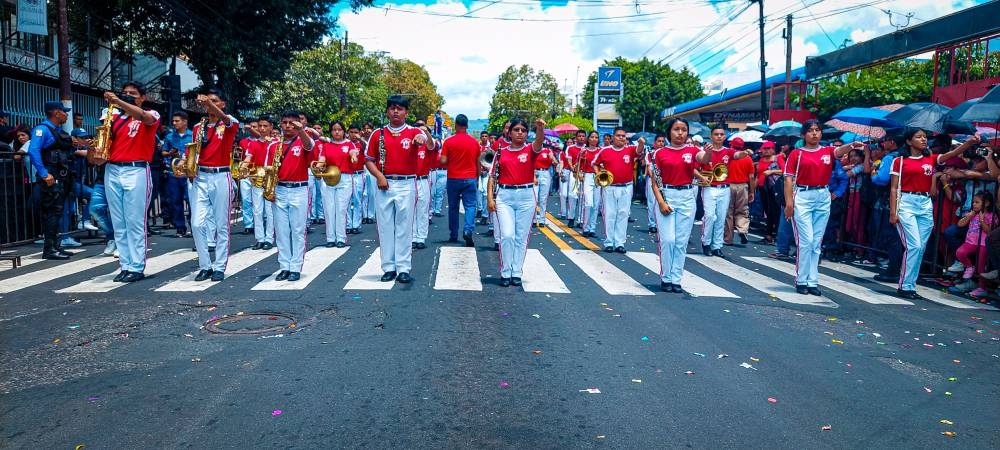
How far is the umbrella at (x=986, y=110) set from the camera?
9773 mm

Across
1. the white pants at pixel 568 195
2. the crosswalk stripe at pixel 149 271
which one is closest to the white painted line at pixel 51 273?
the crosswalk stripe at pixel 149 271

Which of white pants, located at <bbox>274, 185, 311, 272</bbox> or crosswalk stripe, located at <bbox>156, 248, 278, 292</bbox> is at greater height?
white pants, located at <bbox>274, 185, 311, 272</bbox>

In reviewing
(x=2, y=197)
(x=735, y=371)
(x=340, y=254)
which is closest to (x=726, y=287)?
(x=735, y=371)

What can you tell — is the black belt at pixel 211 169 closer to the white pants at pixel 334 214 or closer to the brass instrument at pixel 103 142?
the brass instrument at pixel 103 142

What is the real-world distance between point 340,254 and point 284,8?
16.8 m

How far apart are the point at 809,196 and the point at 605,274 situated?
280 centimetres

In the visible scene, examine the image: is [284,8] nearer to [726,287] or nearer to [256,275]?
[256,275]

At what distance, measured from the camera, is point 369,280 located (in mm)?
9016

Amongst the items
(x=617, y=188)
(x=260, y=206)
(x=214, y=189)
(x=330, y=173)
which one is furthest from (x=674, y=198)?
(x=260, y=206)

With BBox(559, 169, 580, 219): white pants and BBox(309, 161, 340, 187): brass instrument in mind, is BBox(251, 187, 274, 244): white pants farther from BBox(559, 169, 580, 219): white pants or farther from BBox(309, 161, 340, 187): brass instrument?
BBox(559, 169, 580, 219): white pants

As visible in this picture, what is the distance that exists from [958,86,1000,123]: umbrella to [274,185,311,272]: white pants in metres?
8.90

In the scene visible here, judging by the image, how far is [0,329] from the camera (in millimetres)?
6332

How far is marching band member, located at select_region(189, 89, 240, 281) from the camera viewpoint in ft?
28.9

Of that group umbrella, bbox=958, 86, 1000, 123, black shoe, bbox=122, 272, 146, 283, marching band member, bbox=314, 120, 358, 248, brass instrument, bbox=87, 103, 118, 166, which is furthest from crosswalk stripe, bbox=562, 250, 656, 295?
brass instrument, bbox=87, 103, 118, 166
